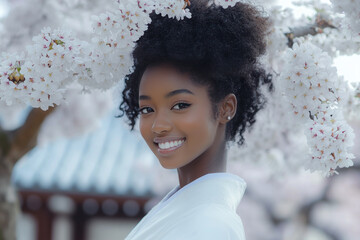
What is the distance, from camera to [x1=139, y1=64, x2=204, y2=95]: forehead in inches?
72.7

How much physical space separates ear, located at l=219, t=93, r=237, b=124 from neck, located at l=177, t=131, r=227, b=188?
75 millimetres

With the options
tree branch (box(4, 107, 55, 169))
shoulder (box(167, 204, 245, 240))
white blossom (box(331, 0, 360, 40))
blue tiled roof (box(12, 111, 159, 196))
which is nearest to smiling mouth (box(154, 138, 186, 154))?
shoulder (box(167, 204, 245, 240))

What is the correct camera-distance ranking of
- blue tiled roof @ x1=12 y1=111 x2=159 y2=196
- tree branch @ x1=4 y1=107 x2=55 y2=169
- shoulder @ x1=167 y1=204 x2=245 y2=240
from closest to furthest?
1. shoulder @ x1=167 y1=204 x2=245 y2=240
2. tree branch @ x1=4 y1=107 x2=55 y2=169
3. blue tiled roof @ x1=12 y1=111 x2=159 y2=196

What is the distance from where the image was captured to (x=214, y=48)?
187cm

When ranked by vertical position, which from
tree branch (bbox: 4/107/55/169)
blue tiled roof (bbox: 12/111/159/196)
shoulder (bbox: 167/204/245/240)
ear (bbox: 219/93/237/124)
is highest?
blue tiled roof (bbox: 12/111/159/196)

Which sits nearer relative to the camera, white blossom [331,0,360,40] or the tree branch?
white blossom [331,0,360,40]

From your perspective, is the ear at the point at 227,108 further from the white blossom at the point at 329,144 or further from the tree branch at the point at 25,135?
the tree branch at the point at 25,135

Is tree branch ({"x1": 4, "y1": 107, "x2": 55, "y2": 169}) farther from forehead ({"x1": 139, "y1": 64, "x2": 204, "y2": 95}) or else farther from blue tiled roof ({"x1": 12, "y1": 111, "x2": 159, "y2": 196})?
blue tiled roof ({"x1": 12, "y1": 111, "x2": 159, "y2": 196})

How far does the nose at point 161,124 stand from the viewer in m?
1.82

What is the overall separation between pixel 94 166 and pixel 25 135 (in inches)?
142

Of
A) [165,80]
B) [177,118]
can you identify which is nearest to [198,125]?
[177,118]

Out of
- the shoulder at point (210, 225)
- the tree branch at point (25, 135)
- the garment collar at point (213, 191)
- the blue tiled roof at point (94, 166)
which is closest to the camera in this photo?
the shoulder at point (210, 225)

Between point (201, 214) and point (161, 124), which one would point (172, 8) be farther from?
point (201, 214)

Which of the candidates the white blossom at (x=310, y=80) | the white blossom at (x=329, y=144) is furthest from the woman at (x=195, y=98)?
the white blossom at (x=329, y=144)
